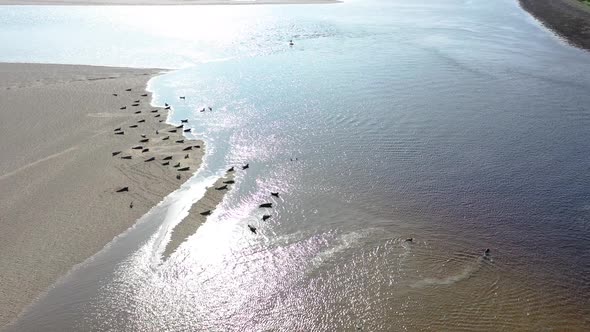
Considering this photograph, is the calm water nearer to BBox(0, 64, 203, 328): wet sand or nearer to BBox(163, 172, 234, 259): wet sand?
BBox(163, 172, 234, 259): wet sand

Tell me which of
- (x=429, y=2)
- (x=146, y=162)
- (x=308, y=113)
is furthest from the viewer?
(x=429, y=2)

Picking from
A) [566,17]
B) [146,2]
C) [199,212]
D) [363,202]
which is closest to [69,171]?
[199,212]

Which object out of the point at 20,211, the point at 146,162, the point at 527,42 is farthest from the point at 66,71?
the point at 527,42

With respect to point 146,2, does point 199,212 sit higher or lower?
lower

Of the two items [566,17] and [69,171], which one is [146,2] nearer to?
[566,17]

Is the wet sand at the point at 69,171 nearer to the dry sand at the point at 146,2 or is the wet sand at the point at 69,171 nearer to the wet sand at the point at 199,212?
the wet sand at the point at 199,212

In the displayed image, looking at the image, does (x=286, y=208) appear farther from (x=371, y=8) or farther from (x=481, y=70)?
(x=371, y=8)
